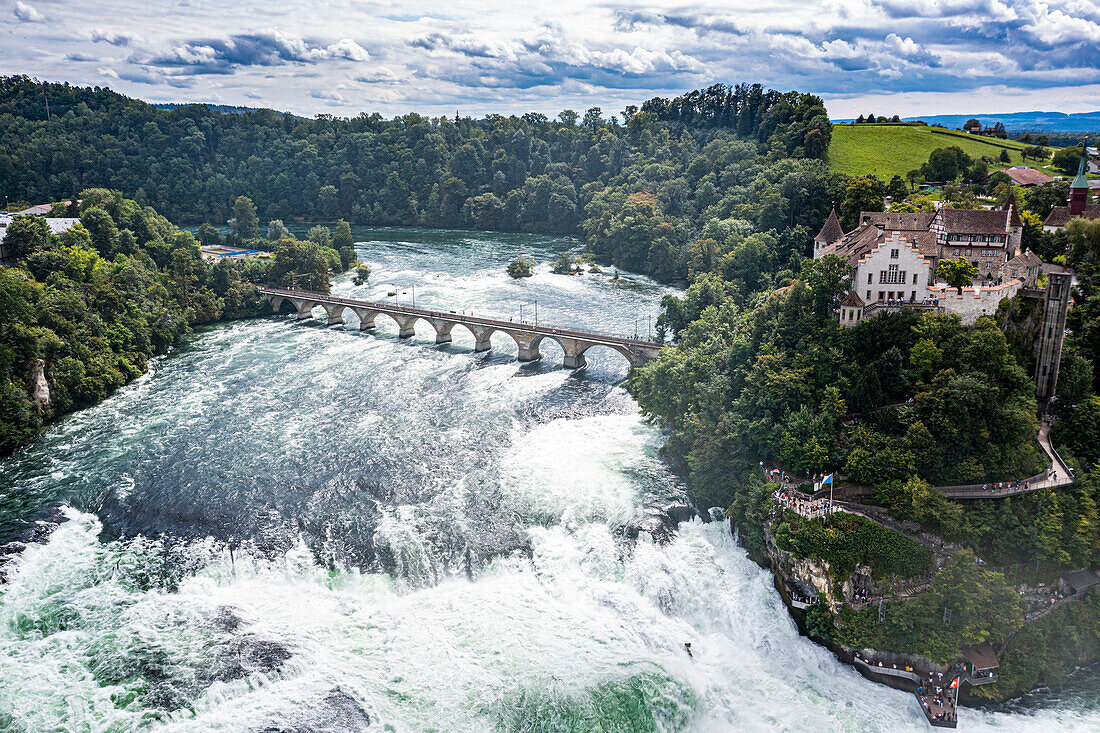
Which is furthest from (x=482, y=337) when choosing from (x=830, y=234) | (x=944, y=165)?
(x=944, y=165)

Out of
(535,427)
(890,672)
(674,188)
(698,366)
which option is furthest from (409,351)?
(674,188)

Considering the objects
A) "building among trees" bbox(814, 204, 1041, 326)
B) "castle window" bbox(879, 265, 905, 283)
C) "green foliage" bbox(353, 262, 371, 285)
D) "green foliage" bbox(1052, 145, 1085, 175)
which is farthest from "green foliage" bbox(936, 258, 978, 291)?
"green foliage" bbox(353, 262, 371, 285)

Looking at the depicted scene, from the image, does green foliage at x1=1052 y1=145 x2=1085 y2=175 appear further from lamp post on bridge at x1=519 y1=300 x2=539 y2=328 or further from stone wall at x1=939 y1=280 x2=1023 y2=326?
lamp post on bridge at x1=519 y1=300 x2=539 y2=328

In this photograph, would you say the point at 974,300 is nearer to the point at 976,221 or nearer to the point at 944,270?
the point at 944,270

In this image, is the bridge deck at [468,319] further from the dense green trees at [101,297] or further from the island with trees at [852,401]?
the dense green trees at [101,297]

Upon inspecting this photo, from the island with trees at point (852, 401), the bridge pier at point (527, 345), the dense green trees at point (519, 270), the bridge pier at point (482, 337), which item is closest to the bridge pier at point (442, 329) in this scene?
the bridge pier at point (482, 337)

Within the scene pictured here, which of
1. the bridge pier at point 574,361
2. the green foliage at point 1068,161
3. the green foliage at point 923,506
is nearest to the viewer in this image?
the green foliage at point 923,506

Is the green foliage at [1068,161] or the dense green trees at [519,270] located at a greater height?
the green foliage at [1068,161]

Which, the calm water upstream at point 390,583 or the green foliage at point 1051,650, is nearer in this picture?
the calm water upstream at point 390,583
